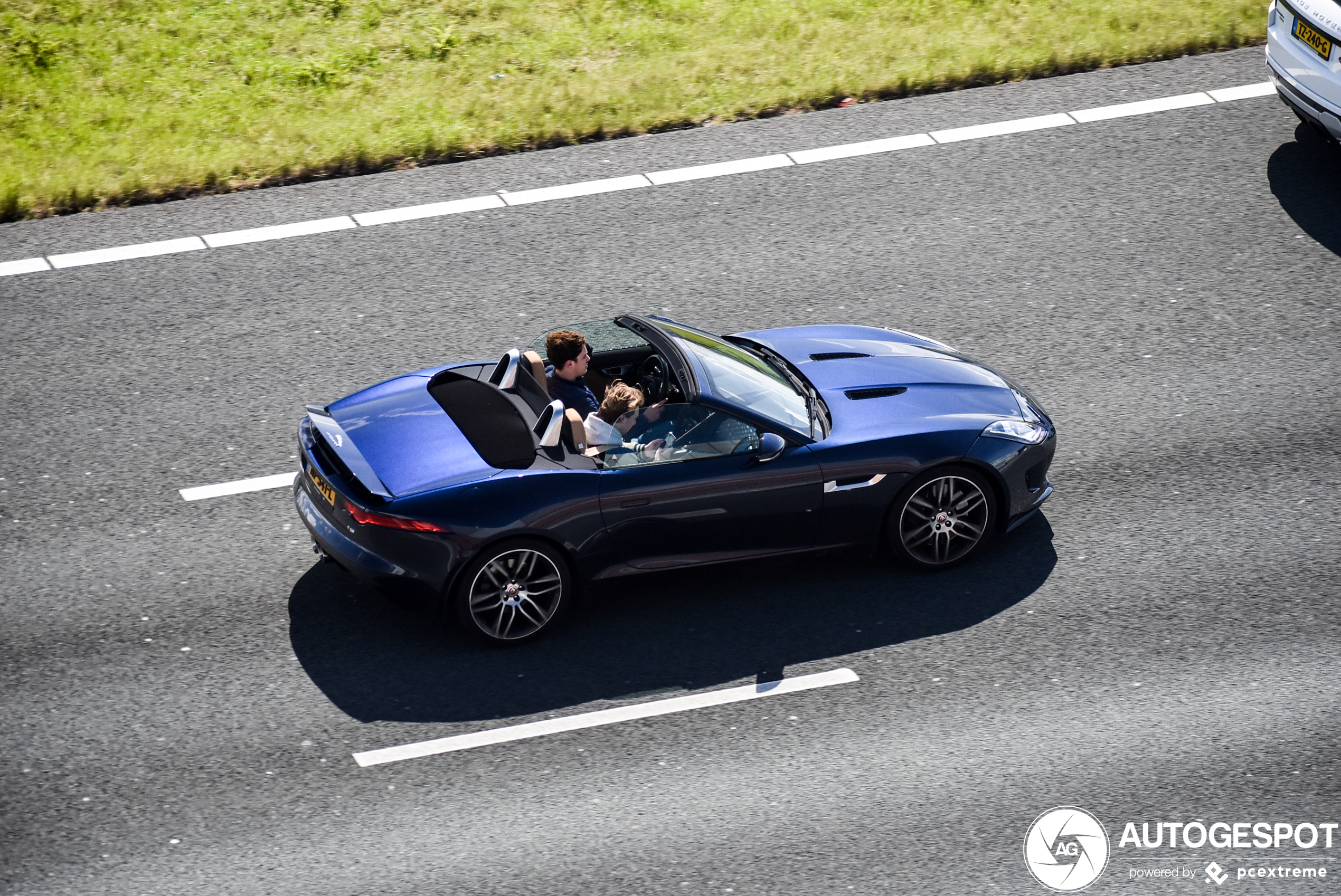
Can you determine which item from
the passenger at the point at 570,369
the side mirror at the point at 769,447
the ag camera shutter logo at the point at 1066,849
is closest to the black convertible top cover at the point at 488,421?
the passenger at the point at 570,369

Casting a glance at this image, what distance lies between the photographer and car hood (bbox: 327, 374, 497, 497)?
721 centimetres

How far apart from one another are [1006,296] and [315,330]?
197 inches

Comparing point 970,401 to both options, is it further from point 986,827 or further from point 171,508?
point 171,508

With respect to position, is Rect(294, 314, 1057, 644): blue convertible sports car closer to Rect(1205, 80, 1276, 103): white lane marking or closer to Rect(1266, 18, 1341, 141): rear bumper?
Rect(1266, 18, 1341, 141): rear bumper

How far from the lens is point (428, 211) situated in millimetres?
11477

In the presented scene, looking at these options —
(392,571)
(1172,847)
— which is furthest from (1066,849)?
(392,571)

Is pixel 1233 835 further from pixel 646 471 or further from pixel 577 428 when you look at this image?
pixel 577 428

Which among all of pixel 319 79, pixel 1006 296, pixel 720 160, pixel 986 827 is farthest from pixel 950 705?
pixel 319 79

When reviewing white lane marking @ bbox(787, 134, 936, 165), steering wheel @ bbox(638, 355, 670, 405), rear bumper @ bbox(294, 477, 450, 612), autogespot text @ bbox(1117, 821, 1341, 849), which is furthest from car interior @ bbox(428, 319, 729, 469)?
white lane marking @ bbox(787, 134, 936, 165)

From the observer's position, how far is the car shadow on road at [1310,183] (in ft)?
36.9

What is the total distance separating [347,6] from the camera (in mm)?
14289

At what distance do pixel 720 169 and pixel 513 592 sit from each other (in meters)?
5.64

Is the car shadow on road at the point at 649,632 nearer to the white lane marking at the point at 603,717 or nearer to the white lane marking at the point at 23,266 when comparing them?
the white lane marking at the point at 603,717

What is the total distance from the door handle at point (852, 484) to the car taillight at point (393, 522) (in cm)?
208
